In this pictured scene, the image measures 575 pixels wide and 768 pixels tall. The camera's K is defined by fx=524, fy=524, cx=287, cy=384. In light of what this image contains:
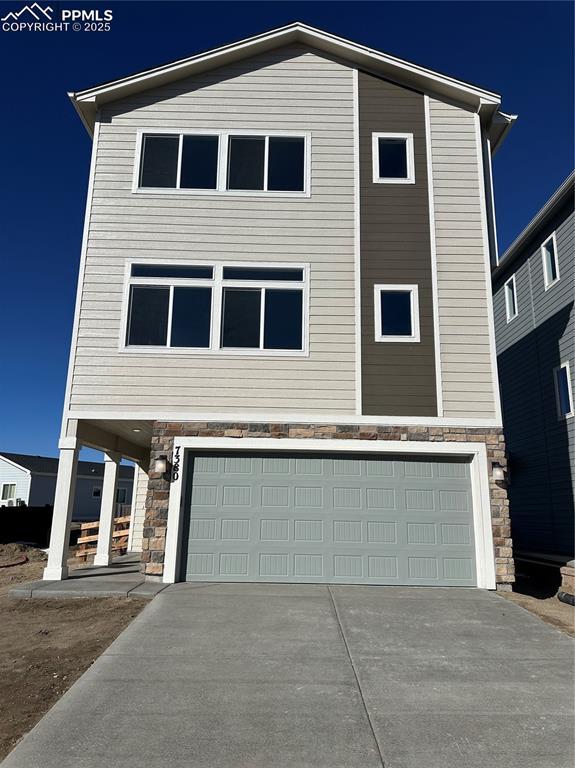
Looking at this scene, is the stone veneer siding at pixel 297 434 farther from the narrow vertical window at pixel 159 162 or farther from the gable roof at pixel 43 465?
the gable roof at pixel 43 465

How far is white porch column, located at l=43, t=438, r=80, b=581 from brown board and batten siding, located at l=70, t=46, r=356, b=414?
0.89 meters

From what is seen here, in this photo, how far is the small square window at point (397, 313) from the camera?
28.8 feet

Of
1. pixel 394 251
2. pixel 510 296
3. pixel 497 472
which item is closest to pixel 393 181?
pixel 394 251

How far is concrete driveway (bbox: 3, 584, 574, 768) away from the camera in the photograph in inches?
128

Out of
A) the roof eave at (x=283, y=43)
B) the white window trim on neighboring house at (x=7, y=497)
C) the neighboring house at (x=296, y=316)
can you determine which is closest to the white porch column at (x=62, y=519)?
the neighboring house at (x=296, y=316)

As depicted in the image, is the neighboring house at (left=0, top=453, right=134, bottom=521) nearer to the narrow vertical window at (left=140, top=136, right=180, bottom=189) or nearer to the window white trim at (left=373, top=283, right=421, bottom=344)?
the narrow vertical window at (left=140, top=136, right=180, bottom=189)

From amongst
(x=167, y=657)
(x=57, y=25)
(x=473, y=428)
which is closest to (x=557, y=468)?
(x=473, y=428)

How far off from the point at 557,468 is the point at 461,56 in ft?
28.9

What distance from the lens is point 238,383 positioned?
28.1ft

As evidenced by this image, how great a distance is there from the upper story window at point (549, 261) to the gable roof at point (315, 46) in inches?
135

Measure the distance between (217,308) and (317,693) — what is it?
6128 mm

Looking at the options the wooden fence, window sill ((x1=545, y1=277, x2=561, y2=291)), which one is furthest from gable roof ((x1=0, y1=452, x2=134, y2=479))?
window sill ((x1=545, y1=277, x2=561, y2=291))

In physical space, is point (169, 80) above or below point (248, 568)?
above

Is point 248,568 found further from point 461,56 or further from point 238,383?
point 461,56
